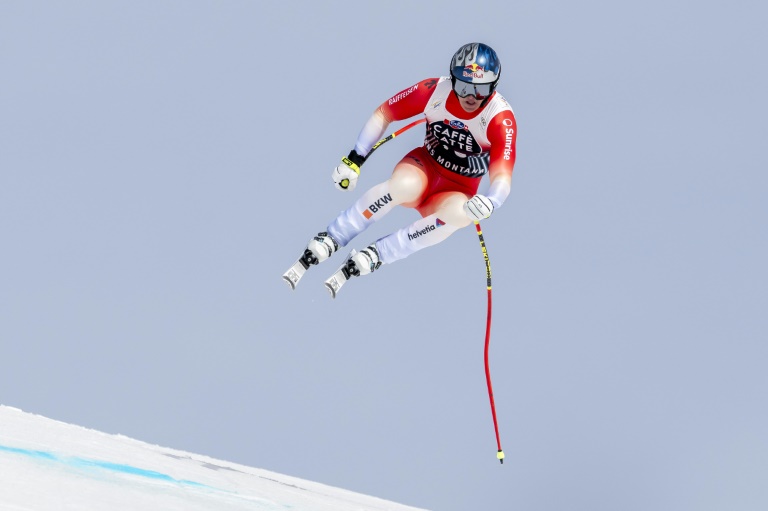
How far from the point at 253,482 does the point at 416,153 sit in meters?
3.18

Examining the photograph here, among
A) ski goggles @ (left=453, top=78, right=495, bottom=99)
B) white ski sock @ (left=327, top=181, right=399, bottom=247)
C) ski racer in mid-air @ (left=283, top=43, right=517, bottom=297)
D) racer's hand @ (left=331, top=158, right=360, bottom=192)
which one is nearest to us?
ski goggles @ (left=453, top=78, right=495, bottom=99)

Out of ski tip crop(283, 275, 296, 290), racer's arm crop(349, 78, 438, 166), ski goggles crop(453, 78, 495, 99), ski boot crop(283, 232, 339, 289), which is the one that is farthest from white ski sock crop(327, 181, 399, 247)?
ski goggles crop(453, 78, 495, 99)

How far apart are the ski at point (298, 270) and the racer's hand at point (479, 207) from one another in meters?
1.55

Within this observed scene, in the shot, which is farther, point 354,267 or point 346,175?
point 354,267

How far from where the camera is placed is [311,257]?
10.2m

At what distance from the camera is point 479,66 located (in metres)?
9.46

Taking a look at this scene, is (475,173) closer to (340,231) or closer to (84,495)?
(340,231)

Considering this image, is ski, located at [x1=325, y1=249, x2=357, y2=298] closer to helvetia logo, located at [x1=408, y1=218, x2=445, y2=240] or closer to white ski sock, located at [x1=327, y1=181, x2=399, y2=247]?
white ski sock, located at [x1=327, y1=181, x2=399, y2=247]

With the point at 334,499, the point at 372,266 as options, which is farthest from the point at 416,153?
the point at 334,499

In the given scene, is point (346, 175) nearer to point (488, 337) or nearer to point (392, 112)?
point (392, 112)

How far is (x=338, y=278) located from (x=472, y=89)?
2023 millimetres

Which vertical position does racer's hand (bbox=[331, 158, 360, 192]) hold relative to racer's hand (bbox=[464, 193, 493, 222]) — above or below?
above

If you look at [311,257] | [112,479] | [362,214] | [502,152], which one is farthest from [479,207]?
[112,479]

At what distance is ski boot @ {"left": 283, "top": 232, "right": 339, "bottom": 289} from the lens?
10.2 meters
